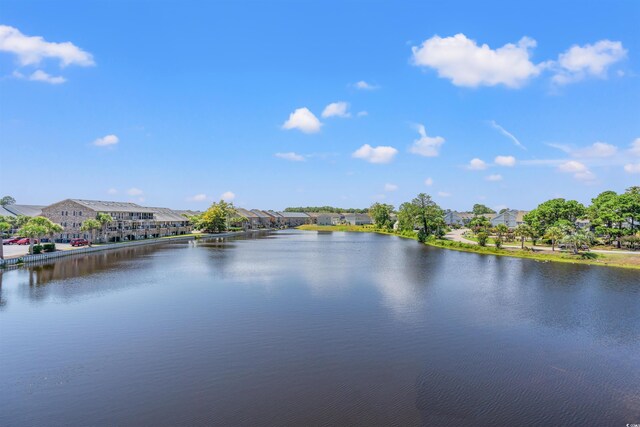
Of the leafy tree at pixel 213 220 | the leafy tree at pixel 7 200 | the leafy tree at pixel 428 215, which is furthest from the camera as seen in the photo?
the leafy tree at pixel 7 200

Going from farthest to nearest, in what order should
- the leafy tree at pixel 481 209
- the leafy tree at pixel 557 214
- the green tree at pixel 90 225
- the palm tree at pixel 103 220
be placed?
the leafy tree at pixel 481 209, the leafy tree at pixel 557 214, the palm tree at pixel 103 220, the green tree at pixel 90 225

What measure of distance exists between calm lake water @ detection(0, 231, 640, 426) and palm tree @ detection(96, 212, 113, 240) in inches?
1343

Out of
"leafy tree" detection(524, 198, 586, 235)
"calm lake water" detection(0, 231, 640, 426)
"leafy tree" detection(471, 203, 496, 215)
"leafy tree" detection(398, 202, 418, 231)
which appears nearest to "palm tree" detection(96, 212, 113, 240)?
"calm lake water" detection(0, 231, 640, 426)

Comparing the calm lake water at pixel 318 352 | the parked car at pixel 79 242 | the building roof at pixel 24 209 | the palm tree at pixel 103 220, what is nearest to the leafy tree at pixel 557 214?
the calm lake water at pixel 318 352

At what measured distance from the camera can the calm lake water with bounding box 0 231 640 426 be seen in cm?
1399

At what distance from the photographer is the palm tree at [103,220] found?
69.7 meters

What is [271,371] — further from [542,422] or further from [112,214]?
[112,214]

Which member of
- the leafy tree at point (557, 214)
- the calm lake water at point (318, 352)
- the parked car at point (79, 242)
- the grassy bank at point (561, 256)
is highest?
the leafy tree at point (557, 214)

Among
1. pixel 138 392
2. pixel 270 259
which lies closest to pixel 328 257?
pixel 270 259

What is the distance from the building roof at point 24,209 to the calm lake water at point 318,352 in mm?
55455

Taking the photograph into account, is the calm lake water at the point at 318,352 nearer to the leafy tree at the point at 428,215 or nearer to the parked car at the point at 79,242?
the parked car at the point at 79,242

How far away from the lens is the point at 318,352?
19.4m

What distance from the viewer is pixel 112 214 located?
77.0 meters

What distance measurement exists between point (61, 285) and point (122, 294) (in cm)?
826
